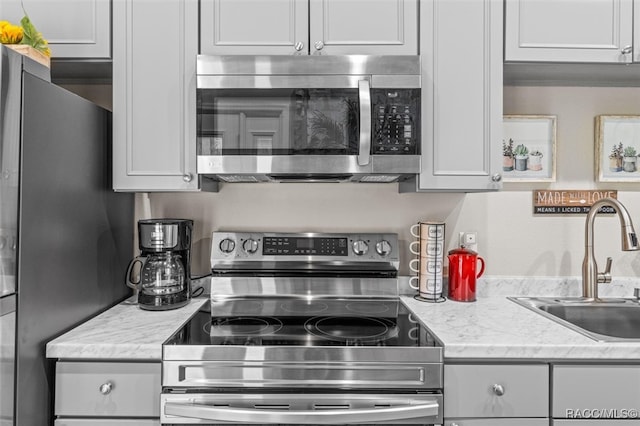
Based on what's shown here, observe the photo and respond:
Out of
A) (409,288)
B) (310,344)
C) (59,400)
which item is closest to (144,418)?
(59,400)

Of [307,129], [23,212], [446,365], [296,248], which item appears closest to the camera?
[23,212]

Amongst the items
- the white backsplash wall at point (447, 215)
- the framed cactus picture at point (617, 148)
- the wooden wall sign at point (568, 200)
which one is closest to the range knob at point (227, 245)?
the white backsplash wall at point (447, 215)

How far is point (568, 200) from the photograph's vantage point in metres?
1.86

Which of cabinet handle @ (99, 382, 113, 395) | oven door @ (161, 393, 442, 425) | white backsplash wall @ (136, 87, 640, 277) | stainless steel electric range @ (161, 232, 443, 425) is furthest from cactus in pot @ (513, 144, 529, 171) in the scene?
cabinet handle @ (99, 382, 113, 395)

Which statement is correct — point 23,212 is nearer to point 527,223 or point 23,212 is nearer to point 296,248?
point 296,248

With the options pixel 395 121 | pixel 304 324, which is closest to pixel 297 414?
pixel 304 324

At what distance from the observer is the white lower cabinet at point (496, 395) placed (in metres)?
1.22

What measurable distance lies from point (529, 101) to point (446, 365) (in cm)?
127

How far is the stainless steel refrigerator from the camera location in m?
1.08

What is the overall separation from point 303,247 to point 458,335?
74cm

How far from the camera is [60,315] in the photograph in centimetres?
128

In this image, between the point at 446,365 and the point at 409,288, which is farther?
the point at 409,288

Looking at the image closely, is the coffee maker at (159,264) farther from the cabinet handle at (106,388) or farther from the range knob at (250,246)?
the cabinet handle at (106,388)

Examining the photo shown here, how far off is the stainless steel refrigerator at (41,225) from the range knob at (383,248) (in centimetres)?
109
